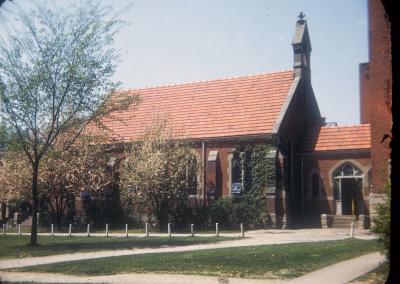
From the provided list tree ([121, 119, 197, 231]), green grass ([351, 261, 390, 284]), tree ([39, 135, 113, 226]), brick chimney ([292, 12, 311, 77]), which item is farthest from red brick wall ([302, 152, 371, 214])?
green grass ([351, 261, 390, 284])

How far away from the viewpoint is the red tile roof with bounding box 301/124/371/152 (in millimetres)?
30344

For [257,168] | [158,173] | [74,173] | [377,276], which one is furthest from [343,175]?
[377,276]

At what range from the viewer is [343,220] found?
28.6m

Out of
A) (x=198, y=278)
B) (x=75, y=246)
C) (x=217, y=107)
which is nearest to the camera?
(x=198, y=278)

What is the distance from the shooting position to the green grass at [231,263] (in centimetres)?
1196

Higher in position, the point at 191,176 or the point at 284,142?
the point at 284,142

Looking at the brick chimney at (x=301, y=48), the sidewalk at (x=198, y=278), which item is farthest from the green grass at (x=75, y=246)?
the brick chimney at (x=301, y=48)

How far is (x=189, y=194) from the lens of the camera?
3262cm

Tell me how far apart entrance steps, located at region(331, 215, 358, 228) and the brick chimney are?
11406 millimetres

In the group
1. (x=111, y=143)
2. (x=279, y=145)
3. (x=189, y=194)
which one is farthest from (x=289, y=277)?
(x=111, y=143)

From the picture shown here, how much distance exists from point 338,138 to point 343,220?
6318 mm

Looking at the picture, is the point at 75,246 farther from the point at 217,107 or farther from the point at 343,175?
the point at 343,175

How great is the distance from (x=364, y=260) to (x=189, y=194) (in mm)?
20152

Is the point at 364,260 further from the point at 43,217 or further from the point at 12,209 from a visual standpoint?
→ the point at 12,209
